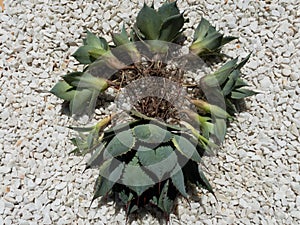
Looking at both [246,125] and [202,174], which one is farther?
[246,125]

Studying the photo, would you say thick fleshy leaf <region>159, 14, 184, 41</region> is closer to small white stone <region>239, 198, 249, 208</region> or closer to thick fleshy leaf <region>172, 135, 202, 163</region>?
thick fleshy leaf <region>172, 135, 202, 163</region>

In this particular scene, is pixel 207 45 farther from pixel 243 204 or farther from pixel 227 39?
pixel 243 204

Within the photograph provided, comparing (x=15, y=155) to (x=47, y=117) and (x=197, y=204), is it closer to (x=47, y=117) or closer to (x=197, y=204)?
(x=47, y=117)

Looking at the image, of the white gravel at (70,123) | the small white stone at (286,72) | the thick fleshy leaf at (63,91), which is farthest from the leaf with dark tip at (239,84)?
the thick fleshy leaf at (63,91)

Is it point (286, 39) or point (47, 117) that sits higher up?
point (286, 39)

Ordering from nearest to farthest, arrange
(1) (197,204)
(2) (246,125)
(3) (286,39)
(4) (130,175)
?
(4) (130,175) → (1) (197,204) → (2) (246,125) → (3) (286,39)

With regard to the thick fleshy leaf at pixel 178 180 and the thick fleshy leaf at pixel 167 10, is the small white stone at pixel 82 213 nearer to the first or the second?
the thick fleshy leaf at pixel 178 180

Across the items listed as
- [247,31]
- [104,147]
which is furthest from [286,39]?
[104,147]
